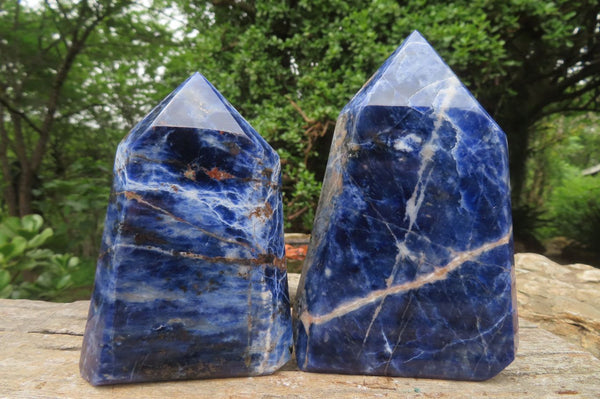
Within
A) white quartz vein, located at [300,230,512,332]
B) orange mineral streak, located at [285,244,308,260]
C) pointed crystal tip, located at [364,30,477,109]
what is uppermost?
pointed crystal tip, located at [364,30,477,109]

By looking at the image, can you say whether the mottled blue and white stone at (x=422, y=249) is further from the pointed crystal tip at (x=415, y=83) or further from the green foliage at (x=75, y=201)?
the green foliage at (x=75, y=201)

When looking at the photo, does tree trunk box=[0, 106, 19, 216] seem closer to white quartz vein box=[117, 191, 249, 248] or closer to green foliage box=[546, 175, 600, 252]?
white quartz vein box=[117, 191, 249, 248]

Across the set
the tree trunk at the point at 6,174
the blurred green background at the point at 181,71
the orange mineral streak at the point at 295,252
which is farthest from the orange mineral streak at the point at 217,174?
the tree trunk at the point at 6,174

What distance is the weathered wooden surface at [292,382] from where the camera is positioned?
1050 mm

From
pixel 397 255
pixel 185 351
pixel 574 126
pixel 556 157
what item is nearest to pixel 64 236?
pixel 185 351

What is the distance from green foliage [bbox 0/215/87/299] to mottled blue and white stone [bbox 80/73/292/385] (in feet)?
5.09

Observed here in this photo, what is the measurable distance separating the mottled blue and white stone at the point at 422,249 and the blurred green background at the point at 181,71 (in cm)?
147

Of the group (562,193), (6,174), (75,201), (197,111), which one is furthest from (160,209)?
(562,193)

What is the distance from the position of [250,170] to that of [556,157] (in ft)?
41.7

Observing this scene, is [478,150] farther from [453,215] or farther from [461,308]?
[461,308]

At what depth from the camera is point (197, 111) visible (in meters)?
1.16

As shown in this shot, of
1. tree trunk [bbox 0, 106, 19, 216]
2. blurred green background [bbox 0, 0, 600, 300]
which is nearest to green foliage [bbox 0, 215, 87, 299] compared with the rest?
blurred green background [bbox 0, 0, 600, 300]

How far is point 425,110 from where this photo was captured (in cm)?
120

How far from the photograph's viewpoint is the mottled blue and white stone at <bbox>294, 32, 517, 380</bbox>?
47.6 inches
